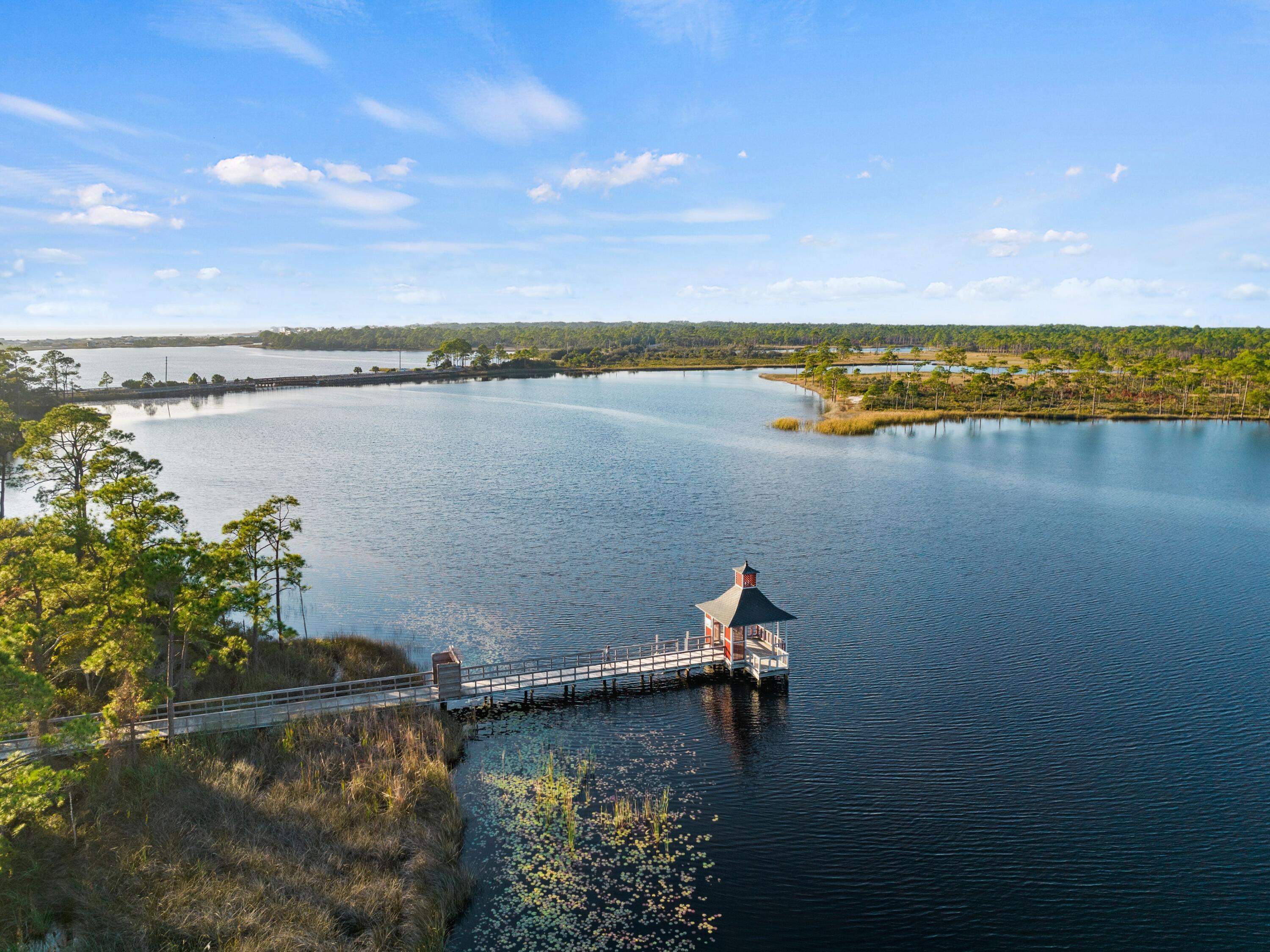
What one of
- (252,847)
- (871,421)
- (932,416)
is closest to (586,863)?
(252,847)

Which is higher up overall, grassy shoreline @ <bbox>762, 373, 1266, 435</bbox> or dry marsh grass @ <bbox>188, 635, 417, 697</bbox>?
grassy shoreline @ <bbox>762, 373, 1266, 435</bbox>

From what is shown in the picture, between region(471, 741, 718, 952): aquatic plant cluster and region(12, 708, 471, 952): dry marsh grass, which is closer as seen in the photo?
region(12, 708, 471, 952): dry marsh grass

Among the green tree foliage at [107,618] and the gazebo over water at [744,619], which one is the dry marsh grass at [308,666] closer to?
the green tree foliage at [107,618]

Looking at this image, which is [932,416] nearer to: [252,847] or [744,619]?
[744,619]

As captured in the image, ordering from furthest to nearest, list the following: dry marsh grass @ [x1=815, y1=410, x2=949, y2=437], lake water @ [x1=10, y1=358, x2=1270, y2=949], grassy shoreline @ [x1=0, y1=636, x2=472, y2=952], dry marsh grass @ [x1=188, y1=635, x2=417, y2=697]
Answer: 1. dry marsh grass @ [x1=815, y1=410, x2=949, y2=437]
2. dry marsh grass @ [x1=188, y1=635, x2=417, y2=697]
3. lake water @ [x1=10, y1=358, x2=1270, y2=949]
4. grassy shoreline @ [x1=0, y1=636, x2=472, y2=952]

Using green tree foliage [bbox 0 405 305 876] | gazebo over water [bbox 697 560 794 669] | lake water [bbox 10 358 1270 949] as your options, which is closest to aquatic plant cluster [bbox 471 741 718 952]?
lake water [bbox 10 358 1270 949]

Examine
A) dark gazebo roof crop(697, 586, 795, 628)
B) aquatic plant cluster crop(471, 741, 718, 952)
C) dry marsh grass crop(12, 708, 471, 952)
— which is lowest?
aquatic plant cluster crop(471, 741, 718, 952)

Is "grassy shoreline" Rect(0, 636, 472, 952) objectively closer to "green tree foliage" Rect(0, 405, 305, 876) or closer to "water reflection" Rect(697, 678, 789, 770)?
"green tree foliage" Rect(0, 405, 305, 876)

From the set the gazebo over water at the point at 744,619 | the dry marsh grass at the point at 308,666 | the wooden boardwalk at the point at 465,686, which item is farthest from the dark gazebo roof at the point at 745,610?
the dry marsh grass at the point at 308,666
